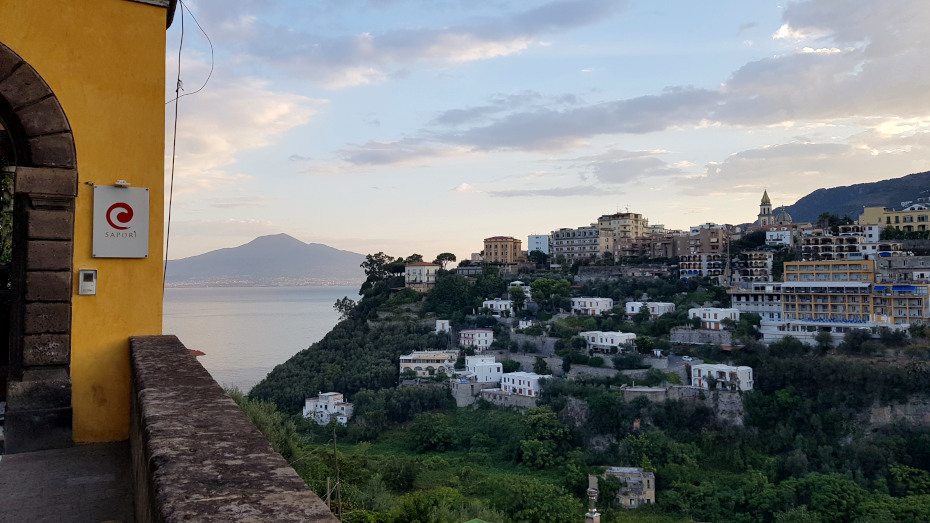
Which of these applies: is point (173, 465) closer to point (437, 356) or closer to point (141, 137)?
point (141, 137)

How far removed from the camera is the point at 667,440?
81.6 ft

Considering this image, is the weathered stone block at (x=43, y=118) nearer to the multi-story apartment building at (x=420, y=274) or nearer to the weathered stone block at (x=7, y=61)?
the weathered stone block at (x=7, y=61)

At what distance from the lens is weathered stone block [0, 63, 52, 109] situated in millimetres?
2773

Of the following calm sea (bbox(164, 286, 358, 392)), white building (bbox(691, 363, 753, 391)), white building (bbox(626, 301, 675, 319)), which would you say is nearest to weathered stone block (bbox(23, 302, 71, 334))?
calm sea (bbox(164, 286, 358, 392))

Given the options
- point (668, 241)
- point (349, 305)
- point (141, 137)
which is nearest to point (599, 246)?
point (668, 241)

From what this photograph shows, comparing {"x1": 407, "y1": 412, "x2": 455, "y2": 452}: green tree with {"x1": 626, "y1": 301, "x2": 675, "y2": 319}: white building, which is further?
{"x1": 626, "y1": 301, "x2": 675, "y2": 319}: white building

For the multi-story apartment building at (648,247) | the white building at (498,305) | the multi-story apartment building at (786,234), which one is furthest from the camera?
the multi-story apartment building at (648,247)

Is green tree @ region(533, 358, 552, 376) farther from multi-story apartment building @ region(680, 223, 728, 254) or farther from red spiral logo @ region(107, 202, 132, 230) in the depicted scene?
red spiral logo @ region(107, 202, 132, 230)

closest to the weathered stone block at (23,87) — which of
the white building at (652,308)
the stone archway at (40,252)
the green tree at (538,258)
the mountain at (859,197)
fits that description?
the stone archway at (40,252)

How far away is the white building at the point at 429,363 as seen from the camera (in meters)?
33.2

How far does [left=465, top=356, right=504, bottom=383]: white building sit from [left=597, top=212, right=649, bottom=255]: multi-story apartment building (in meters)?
23.5

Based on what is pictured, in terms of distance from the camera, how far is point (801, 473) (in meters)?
22.3

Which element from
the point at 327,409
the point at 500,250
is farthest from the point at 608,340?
the point at 500,250

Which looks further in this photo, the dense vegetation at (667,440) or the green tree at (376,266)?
the green tree at (376,266)
